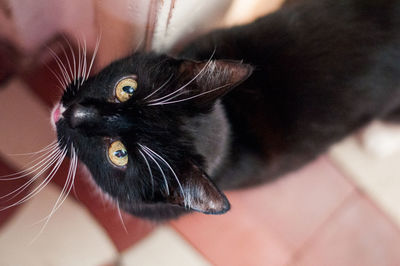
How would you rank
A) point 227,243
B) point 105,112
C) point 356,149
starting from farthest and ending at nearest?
point 356,149
point 227,243
point 105,112

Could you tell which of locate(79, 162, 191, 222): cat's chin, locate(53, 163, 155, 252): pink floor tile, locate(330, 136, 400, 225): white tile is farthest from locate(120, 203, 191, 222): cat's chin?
locate(330, 136, 400, 225): white tile

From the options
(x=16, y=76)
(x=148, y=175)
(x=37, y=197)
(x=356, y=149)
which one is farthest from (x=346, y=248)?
(x=16, y=76)

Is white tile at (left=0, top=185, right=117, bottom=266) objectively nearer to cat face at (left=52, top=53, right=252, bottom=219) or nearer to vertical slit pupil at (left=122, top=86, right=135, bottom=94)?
cat face at (left=52, top=53, right=252, bottom=219)

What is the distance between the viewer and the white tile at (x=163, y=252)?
127 cm

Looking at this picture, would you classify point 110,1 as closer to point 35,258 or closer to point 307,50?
point 307,50

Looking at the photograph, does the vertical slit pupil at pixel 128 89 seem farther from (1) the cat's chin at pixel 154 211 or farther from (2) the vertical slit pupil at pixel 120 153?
(1) the cat's chin at pixel 154 211

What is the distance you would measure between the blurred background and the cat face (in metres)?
0.20

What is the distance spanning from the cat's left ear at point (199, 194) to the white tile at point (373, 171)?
93 centimetres

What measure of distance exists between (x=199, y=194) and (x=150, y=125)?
0.17 m

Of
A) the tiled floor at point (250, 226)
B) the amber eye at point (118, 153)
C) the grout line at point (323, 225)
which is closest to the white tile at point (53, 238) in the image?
the tiled floor at point (250, 226)

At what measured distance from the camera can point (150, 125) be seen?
2.55ft

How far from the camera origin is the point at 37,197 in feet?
3.74

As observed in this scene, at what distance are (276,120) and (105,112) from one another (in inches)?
18.3

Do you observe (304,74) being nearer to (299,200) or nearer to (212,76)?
(212,76)
